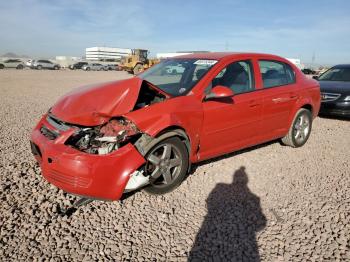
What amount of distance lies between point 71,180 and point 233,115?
2267 millimetres

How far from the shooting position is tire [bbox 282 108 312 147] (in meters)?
5.51

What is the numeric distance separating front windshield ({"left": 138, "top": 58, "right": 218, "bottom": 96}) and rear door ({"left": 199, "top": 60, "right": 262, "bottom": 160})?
0.26 metres

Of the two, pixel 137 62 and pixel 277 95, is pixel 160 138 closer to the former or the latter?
pixel 277 95

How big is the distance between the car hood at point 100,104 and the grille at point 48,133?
183mm

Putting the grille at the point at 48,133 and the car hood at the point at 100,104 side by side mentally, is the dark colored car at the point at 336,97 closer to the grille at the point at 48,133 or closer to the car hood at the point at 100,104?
the car hood at the point at 100,104

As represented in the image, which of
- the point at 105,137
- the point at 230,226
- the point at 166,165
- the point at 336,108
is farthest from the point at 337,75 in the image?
the point at 105,137

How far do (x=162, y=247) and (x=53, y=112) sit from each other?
6.98 feet

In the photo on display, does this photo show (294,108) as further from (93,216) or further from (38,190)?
(38,190)

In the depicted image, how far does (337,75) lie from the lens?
9.48 metres

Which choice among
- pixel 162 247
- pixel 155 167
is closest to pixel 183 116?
pixel 155 167

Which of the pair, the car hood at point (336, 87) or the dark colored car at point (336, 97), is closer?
the dark colored car at point (336, 97)

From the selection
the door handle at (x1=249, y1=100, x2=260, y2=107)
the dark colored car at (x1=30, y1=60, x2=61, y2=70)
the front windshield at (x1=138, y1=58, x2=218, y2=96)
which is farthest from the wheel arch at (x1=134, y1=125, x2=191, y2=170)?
the dark colored car at (x1=30, y1=60, x2=61, y2=70)

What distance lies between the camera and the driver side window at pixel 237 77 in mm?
4276

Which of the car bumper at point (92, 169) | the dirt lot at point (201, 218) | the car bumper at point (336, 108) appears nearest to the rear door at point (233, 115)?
the dirt lot at point (201, 218)
